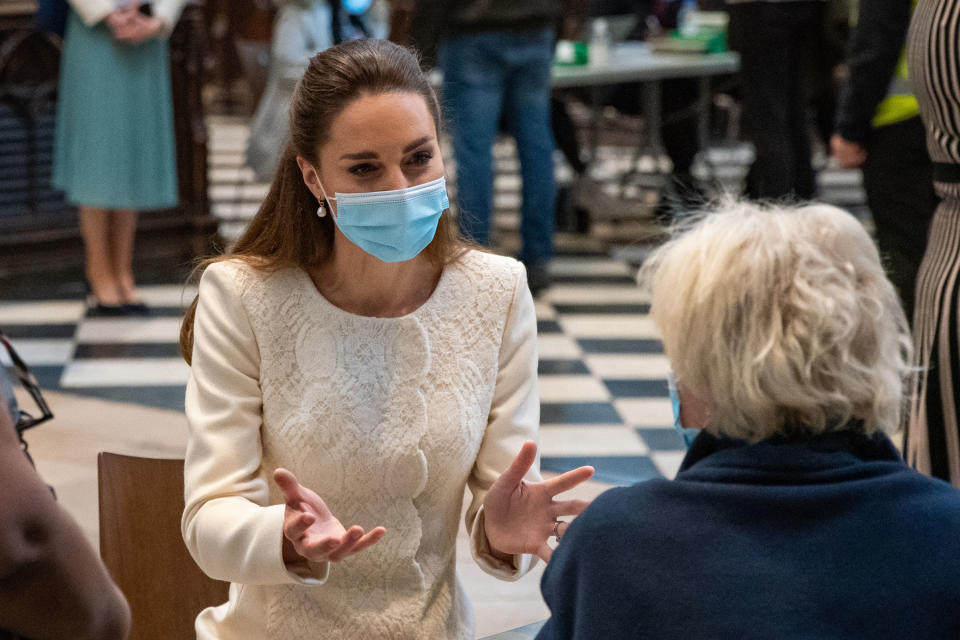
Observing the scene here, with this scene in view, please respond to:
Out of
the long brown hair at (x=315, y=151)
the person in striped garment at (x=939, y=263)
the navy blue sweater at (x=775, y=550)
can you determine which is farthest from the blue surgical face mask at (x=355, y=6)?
the navy blue sweater at (x=775, y=550)

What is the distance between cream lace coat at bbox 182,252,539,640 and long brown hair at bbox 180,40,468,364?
2.5 inches

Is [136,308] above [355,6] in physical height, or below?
below

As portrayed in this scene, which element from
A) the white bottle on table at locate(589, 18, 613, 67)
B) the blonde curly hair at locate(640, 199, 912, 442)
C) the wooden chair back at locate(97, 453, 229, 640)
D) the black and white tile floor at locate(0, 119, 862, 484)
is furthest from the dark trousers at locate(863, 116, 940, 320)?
the white bottle on table at locate(589, 18, 613, 67)

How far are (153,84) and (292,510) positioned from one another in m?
4.05

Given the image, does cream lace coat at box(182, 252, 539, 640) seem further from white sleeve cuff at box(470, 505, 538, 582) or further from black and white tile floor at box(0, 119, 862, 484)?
black and white tile floor at box(0, 119, 862, 484)

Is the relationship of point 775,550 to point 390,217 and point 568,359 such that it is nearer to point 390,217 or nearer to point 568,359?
point 390,217

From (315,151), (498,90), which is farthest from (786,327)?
(498,90)

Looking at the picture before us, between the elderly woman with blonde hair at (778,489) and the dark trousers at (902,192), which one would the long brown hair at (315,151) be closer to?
the elderly woman with blonde hair at (778,489)

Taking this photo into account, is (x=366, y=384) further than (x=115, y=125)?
No

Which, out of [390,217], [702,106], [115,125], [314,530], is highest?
[390,217]

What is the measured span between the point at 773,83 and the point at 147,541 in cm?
355

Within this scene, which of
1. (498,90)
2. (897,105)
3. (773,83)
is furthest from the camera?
(498,90)

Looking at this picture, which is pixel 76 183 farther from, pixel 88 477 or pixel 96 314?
pixel 88 477

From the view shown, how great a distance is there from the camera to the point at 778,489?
3.87 feet
